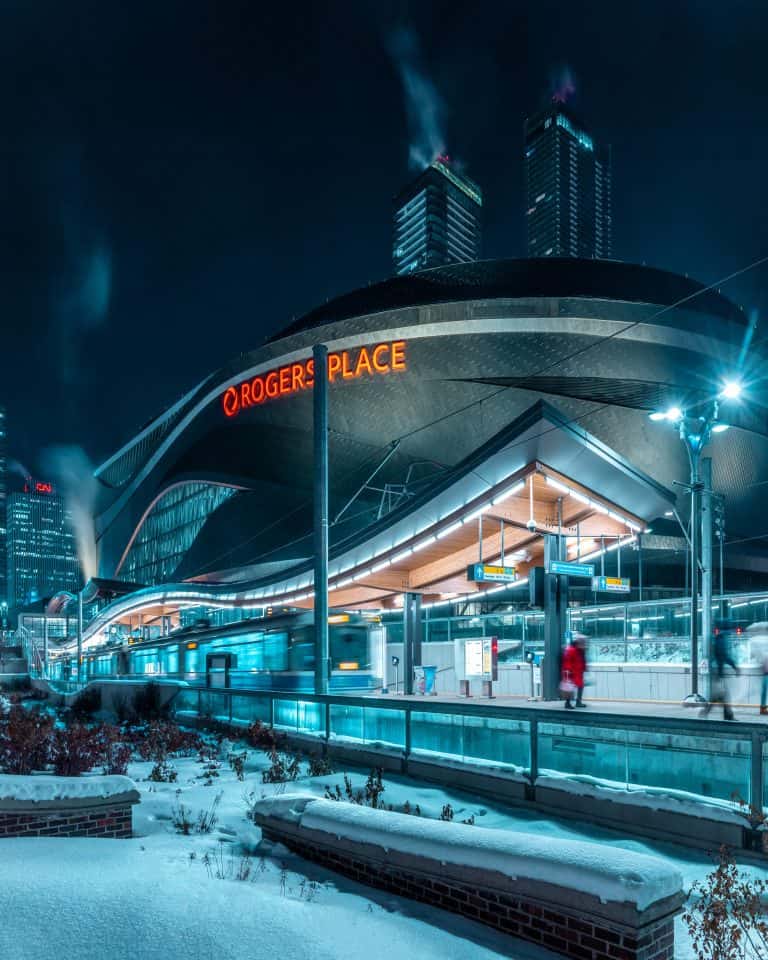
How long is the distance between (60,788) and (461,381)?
143 ft

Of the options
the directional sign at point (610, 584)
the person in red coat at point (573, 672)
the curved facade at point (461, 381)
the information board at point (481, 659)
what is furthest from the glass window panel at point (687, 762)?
the curved facade at point (461, 381)

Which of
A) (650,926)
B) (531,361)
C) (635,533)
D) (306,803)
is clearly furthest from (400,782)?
(531,361)

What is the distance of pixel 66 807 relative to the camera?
7.28 meters

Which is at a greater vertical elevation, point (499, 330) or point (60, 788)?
point (499, 330)

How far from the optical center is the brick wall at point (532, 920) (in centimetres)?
472

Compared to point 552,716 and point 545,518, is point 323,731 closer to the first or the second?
point 552,716

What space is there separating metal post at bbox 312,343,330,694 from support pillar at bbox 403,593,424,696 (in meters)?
10.3

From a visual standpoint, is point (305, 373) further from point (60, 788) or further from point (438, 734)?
point (60, 788)

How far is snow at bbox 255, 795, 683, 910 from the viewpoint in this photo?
15.6ft

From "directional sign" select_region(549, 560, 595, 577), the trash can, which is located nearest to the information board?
the trash can

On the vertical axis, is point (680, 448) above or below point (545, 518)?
above

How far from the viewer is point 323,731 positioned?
46.2ft

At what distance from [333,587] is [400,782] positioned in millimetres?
16423

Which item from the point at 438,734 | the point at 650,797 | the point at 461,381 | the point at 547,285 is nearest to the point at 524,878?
the point at 650,797
